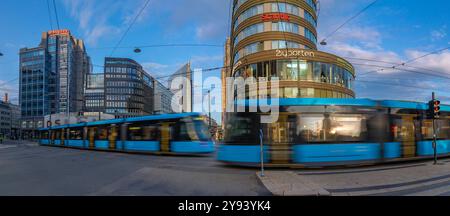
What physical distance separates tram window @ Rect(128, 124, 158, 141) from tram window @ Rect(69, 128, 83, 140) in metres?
10.2

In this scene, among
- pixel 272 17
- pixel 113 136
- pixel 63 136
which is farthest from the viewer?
pixel 272 17

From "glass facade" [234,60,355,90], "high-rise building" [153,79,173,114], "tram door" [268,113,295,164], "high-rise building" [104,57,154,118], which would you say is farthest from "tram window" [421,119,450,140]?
"high-rise building" [104,57,154,118]

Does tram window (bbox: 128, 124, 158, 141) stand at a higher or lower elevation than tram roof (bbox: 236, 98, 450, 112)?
lower

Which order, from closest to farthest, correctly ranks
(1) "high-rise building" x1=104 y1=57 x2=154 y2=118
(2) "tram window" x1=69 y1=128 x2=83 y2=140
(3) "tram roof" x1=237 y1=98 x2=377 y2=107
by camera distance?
(3) "tram roof" x1=237 y1=98 x2=377 y2=107 < (2) "tram window" x1=69 y1=128 x2=83 y2=140 < (1) "high-rise building" x1=104 y1=57 x2=154 y2=118

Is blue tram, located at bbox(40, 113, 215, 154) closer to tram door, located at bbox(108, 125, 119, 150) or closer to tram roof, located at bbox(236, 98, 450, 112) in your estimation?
tram door, located at bbox(108, 125, 119, 150)

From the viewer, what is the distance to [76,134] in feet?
93.3

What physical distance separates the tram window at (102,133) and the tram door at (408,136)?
21.0 m

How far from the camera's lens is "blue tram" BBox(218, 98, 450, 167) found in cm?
1093

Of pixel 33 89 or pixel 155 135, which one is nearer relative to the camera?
pixel 155 135

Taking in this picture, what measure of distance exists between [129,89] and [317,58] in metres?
96.5

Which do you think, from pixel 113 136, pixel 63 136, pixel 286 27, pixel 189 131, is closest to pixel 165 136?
pixel 189 131

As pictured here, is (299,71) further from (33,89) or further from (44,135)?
(33,89)

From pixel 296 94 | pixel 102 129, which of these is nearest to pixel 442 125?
pixel 296 94

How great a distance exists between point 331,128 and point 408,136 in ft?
14.3
